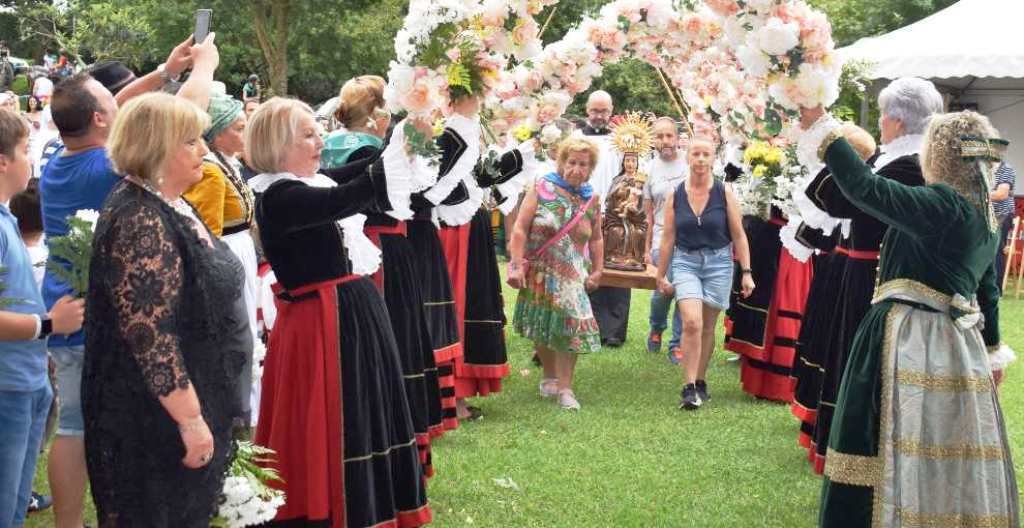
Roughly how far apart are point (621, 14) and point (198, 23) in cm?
285

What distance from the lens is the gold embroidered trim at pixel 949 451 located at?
4.22 m

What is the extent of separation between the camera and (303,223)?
13.5ft

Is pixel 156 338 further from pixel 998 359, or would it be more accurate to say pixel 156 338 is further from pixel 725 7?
pixel 998 359

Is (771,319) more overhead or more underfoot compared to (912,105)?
more underfoot

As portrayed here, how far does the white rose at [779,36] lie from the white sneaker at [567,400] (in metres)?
4.00

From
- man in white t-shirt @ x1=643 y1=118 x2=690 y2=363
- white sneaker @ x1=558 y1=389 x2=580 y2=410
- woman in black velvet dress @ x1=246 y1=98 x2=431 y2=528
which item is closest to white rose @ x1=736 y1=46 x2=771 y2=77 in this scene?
woman in black velvet dress @ x1=246 y1=98 x2=431 y2=528

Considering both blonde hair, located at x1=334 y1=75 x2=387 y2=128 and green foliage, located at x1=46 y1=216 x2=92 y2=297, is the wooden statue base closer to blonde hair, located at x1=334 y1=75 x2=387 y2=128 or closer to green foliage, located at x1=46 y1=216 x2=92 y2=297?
blonde hair, located at x1=334 y1=75 x2=387 y2=128

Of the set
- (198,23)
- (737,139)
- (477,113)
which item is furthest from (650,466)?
(198,23)

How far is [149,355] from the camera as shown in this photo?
3086 millimetres

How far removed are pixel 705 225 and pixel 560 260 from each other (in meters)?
1.11

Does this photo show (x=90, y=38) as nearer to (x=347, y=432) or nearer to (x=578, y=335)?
(x=578, y=335)

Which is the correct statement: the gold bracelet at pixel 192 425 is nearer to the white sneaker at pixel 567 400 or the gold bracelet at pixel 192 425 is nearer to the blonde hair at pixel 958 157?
the blonde hair at pixel 958 157

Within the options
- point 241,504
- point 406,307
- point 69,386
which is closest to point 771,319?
point 406,307

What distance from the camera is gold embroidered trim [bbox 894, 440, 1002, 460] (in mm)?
4219
